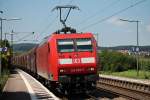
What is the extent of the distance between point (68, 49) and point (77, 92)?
204cm

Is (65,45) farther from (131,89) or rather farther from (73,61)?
(131,89)

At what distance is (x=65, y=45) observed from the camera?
21.5 m

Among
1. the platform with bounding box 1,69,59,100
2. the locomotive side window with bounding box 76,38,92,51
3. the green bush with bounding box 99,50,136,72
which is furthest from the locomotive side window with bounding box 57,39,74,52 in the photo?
the green bush with bounding box 99,50,136,72

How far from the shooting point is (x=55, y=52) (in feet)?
69.2

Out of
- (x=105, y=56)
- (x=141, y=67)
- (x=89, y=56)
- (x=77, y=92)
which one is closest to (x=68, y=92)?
(x=77, y=92)

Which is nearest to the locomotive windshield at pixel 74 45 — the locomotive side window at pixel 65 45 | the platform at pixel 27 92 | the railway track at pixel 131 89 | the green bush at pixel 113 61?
the locomotive side window at pixel 65 45

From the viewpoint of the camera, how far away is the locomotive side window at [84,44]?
21462 mm

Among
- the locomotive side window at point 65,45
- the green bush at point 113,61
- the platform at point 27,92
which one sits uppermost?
the locomotive side window at point 65,45

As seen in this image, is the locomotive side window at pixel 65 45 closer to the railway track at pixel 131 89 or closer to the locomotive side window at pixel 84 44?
the locomotive side window at pixel 84 44

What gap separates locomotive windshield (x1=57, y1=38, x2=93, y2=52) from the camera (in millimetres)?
21359

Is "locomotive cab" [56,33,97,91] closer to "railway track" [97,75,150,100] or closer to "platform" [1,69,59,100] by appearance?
"platform" [1,69,59,100]

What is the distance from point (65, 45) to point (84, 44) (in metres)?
0.91

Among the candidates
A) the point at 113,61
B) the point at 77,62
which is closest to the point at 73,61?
the point at 77,62

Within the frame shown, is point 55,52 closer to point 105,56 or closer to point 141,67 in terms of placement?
point 141,67
